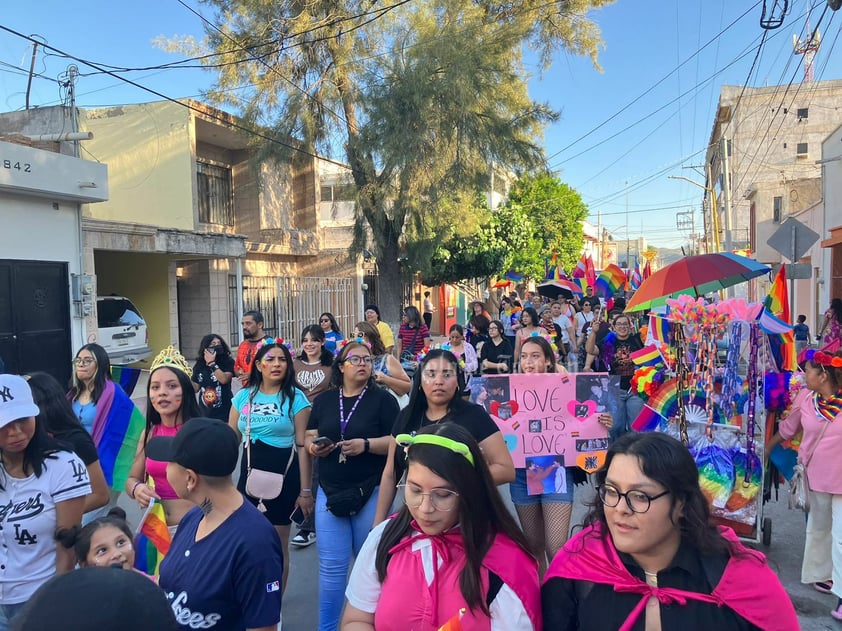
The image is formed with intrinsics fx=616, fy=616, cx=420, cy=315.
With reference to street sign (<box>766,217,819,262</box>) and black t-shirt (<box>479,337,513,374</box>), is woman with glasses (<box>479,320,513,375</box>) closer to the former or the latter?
black t-shirt (<box>479,337,513,374</box>)

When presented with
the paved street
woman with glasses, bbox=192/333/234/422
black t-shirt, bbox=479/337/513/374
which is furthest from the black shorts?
black t-shirt, bbox=479/337/513/374

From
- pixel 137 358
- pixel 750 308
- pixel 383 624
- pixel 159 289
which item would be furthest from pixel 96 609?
pixel 159 289

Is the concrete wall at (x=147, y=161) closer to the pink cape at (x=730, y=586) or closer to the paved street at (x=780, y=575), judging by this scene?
the paved street at (x=780, y=575)

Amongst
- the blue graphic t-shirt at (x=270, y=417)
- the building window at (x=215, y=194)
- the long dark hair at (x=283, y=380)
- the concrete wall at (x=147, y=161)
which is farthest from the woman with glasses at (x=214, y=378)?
the building window at (x=215, y=194)

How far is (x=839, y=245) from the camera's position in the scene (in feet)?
49.1

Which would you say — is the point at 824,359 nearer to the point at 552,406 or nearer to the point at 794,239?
the point at 552,406

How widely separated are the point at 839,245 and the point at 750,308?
508 inches

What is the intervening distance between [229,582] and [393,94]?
46.8 feet

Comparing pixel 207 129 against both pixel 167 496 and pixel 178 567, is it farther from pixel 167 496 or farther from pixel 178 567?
pixel 178 567

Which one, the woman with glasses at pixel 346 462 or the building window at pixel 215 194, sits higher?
the building window at pixel 215 194

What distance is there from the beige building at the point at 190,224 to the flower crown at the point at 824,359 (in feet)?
38.9

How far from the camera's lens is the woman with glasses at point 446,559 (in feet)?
Result: 6.16

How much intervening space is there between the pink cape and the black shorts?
2.43 m

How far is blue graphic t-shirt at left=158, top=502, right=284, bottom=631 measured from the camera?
1.97m
